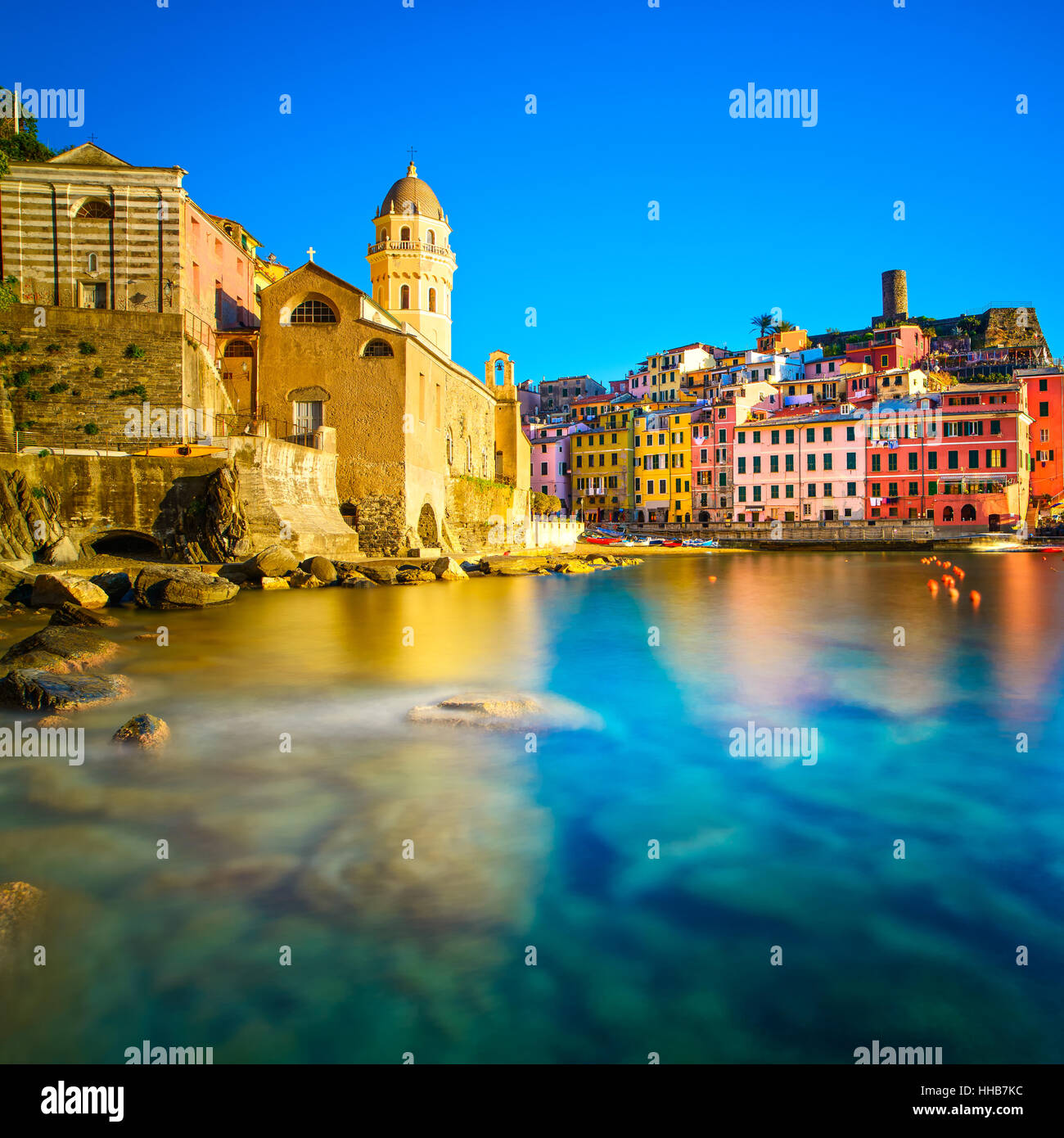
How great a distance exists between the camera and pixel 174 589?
1680 cm

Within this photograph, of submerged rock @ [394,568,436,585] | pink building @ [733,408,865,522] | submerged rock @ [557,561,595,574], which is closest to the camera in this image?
submerged rock @ [394,568,436,585]

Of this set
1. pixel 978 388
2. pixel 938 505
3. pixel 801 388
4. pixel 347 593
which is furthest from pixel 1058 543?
pixel 347 593

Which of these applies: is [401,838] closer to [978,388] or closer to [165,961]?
[165,961]

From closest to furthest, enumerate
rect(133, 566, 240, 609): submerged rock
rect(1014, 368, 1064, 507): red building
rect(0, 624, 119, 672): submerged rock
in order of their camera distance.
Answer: rect(0, 624, 119, 672): submerged rock
rect(133, 566, 240, 609): submerged rock
rect(1014, 368, 1064, 507): red building

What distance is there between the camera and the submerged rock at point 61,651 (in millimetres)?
9617

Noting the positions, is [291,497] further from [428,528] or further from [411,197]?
[411,197]

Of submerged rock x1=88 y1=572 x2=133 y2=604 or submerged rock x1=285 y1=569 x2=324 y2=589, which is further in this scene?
submerged rock x1=285 y1=569 x2=324 y2=589

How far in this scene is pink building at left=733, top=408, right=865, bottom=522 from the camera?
173 feet

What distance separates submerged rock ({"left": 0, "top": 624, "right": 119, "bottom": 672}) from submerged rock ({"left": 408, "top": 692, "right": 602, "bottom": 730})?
4.60 m

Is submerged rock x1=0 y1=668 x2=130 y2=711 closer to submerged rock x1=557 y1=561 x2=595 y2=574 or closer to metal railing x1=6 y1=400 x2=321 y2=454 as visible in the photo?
metal railing x1=6 y1=400 x2=321 y2=454

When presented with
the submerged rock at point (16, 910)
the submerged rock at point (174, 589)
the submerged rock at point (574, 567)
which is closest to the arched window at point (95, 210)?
the submerged rock at point (174, 589)

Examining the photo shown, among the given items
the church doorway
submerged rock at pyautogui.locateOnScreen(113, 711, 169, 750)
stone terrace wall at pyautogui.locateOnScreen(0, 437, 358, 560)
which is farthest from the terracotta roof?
submerged rock at pyautogui.locateOnScreen(113, 711, 169, 750)

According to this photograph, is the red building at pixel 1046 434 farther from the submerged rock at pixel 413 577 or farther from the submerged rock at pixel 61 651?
the submerged rock at pixel 61 651
